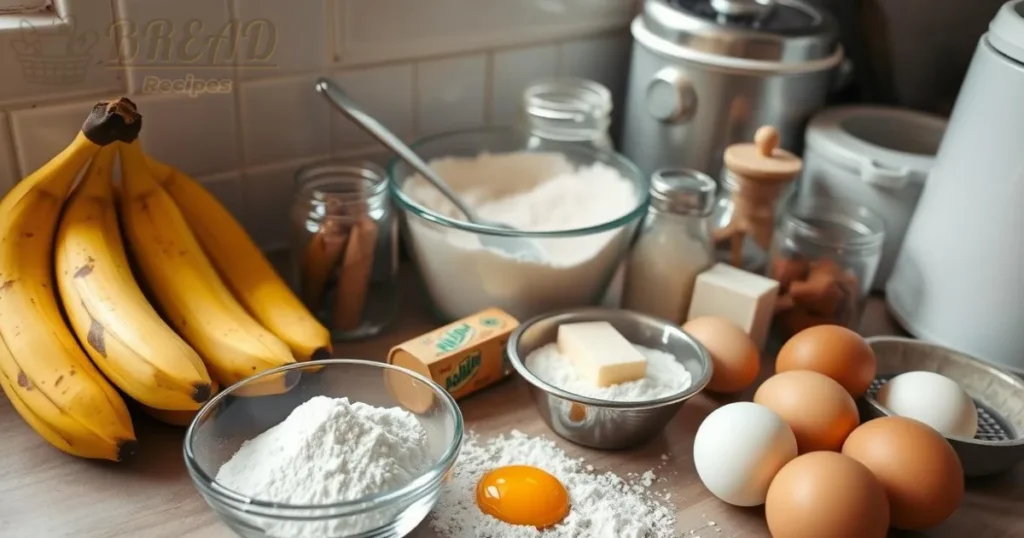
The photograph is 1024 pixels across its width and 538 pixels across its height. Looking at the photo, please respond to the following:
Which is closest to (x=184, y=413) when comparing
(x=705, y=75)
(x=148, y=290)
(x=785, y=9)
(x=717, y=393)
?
(x=148, y=290)

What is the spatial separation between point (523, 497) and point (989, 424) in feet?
1.41

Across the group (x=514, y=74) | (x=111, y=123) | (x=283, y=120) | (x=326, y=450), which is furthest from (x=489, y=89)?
(x=326, y=450)

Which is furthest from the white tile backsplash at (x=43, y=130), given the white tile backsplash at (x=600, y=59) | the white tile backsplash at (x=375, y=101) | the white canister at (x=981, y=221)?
the white canister at (x=981, y=221)

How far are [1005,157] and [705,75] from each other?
1.04 feet

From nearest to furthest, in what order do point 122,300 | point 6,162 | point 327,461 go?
point 327,461 < point 122,300 < point 6,162

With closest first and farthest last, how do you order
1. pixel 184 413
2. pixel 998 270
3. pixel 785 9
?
pixel 184 413
pixel 998 270
pixel 785 9

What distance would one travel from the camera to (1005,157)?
0.81m

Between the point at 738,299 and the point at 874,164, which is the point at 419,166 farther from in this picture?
the point at 874,164

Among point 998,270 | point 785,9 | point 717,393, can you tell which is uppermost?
point 785,9

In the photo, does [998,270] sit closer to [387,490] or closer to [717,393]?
[717,393]

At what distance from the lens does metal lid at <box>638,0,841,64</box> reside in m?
0.98

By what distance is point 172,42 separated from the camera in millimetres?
864

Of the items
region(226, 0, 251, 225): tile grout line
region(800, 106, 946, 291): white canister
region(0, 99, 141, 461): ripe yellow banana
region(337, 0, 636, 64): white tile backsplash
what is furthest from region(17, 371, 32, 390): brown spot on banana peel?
region(800, 106, 946, 291): white canister

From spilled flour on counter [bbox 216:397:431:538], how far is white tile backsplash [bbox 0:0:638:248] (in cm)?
37
